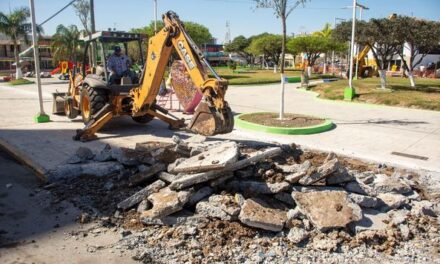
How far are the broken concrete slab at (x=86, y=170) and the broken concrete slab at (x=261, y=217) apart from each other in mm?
2816

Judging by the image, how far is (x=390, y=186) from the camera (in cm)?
593

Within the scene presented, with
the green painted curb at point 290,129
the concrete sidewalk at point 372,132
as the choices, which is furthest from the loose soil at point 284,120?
the concrete sidewalk at point 372,132

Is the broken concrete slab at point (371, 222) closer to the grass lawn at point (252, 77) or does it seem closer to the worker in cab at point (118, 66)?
the worker in cab at point (118, 66)

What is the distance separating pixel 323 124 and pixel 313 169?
5766 millimetres

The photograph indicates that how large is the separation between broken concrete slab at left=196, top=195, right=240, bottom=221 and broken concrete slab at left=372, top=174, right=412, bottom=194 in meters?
2.29

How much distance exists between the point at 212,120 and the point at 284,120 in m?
5.61

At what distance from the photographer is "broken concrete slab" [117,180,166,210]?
5551 millimetres

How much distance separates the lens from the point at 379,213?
5.46 m

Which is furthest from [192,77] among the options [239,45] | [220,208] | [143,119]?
[239,45]

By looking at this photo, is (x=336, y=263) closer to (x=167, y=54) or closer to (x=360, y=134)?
(x=167, y=54)

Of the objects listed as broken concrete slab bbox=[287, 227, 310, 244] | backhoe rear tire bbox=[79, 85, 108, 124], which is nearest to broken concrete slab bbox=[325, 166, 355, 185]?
broken concrete slab bbox=[287, 227, 310, 244]

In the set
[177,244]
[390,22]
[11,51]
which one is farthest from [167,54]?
[11,51]

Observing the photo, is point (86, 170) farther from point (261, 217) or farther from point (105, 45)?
point (105, 45)

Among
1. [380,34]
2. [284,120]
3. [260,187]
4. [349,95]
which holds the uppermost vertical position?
[380,34]
